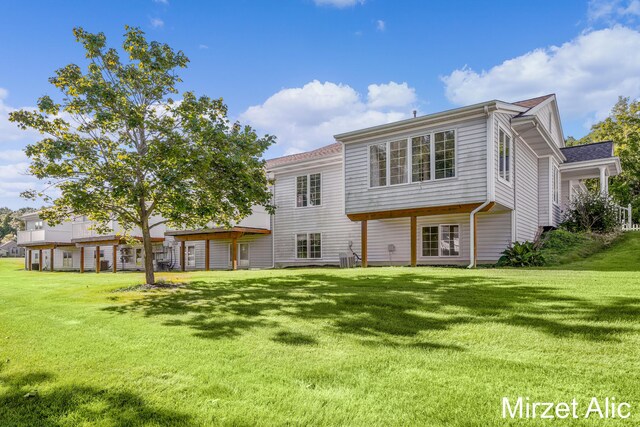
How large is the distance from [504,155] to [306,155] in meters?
11.2

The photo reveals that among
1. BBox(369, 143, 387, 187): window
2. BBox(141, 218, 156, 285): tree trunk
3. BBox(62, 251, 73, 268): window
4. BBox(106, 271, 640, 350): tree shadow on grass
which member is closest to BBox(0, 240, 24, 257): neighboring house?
BBox(62, 251, 73, 268): window

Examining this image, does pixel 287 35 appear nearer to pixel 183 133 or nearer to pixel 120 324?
pixel 183 133

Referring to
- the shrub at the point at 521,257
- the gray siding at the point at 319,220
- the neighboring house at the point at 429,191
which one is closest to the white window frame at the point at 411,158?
the neighboring house at the point at 429,191

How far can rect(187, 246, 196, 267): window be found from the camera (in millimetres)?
24891

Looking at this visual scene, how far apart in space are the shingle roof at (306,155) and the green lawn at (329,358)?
42.2ft

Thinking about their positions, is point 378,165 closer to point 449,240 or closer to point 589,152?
point 449,240

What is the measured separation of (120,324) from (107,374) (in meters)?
2.52

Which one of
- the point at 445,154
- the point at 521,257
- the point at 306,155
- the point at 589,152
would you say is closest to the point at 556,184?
the point at 589,152

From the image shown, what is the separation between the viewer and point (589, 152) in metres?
19.7

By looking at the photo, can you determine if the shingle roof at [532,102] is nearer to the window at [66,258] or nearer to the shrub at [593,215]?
the shrub at [593,215]

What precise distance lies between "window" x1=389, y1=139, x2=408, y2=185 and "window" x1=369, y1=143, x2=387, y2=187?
290mm

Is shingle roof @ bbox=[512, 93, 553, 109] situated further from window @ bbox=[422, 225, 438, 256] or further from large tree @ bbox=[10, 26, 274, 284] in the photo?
large tree @ bbox=[10, 26, 274, 284]

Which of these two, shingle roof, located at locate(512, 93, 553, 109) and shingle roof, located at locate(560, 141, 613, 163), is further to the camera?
shingle roof, located at locate(560, 141, 613, 163)

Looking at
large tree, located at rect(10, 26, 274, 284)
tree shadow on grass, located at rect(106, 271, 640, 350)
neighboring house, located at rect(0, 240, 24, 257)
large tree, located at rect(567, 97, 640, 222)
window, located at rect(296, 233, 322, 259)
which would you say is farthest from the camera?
neighboring house, located at rect(0, 240, 24, 257)
